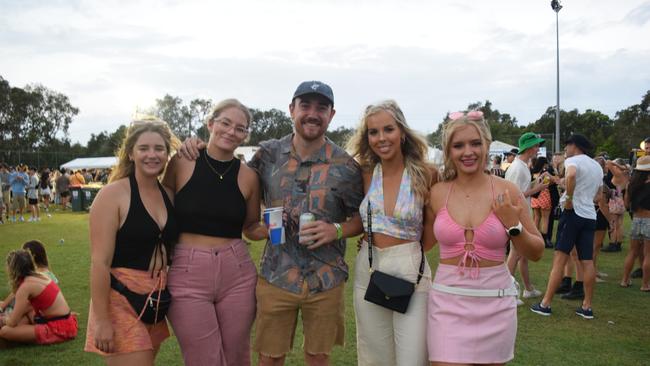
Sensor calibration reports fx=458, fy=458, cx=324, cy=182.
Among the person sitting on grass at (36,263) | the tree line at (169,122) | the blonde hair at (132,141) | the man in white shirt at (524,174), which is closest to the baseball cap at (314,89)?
the blonde hair at (132,141)

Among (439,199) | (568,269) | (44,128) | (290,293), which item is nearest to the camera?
(439,199)

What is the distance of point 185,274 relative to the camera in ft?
9.39

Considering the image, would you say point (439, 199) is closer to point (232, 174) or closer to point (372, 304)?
point (372, 304)

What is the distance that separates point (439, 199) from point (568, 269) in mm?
5278

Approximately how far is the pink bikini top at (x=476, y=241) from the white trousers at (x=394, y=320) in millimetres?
274

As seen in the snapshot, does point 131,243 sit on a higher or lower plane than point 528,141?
lower

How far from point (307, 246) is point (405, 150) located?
3.14 ft

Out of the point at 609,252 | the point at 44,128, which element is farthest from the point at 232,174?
the point at 44,128

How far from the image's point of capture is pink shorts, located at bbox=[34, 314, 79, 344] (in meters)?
4.76

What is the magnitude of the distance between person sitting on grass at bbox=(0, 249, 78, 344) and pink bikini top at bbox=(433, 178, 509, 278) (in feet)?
14.0

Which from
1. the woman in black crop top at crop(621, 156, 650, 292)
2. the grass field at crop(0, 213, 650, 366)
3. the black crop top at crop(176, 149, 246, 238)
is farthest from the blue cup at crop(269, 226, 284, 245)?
the woman in black crop top at crop(621, 156, 650, 292)

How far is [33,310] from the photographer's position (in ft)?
16.2

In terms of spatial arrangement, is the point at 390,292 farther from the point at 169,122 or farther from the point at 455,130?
the point at 169,122

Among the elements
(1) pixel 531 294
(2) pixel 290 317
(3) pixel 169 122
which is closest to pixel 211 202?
(2) pixel 290 317
